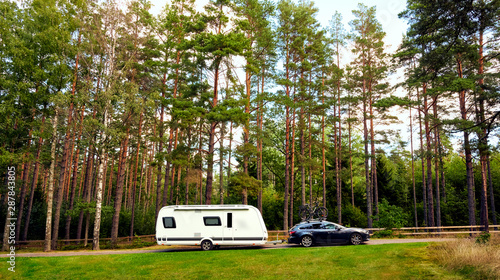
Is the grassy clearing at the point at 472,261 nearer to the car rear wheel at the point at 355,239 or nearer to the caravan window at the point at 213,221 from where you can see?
the car rear wheel at the point at 355,239

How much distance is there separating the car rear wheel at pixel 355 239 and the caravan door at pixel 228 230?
20.3 ft

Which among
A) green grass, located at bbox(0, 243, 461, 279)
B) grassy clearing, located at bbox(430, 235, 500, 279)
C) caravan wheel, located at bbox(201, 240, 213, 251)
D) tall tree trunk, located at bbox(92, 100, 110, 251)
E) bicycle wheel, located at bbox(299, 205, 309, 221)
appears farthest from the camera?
bicycle wheel, located at bbox(299, 205, 309, 221)

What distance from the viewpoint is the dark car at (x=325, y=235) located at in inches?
593

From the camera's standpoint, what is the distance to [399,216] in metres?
20.4

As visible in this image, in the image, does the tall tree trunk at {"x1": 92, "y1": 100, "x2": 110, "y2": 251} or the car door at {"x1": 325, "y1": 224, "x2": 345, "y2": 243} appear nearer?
the car door at {"x1": 325, "y1": 224, "x2": 345, "y2": 243}

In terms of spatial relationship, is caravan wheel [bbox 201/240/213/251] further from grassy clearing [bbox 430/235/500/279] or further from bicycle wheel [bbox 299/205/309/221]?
grassy clearing [bbox 430/235/500/279]

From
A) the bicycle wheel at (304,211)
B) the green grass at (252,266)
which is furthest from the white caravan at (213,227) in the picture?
the bicycle wheel at (304,211)

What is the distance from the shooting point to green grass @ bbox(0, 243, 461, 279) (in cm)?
854

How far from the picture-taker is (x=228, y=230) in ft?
49.8

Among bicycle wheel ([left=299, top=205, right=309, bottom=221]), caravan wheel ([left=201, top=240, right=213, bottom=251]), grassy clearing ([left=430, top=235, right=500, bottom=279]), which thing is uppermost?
bicycle wheel ([left=299, top=205, right=309, bottom=221])

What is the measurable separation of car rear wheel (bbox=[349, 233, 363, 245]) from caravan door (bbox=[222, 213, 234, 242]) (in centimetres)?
619

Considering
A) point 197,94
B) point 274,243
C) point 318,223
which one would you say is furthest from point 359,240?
point 197,94

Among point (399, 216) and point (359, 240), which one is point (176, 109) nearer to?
point (359, 240)

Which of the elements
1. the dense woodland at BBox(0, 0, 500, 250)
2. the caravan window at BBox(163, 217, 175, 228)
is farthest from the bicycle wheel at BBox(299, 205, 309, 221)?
the caravan window at BBox(163, 217, 175, 228)
